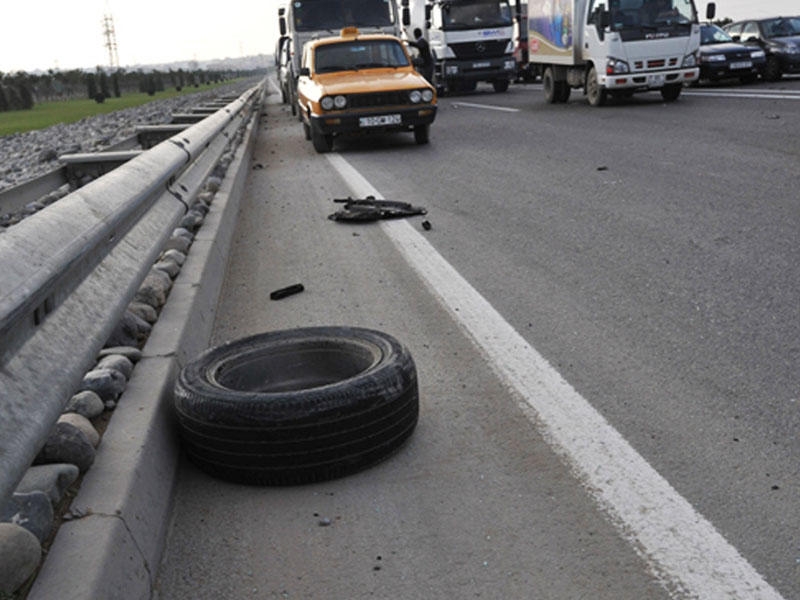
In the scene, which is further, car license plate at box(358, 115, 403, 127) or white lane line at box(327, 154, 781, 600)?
car license plate at box(358, 115, 403, 127)

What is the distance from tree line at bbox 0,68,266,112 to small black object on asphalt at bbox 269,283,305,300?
4090 centimetres

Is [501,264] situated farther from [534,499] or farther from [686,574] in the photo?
[686,574]

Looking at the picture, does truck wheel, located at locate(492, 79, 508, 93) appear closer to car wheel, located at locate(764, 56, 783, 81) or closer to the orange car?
car wheel, located at locate(764, 56, 783, 81)

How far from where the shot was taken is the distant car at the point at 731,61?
84.0 ft

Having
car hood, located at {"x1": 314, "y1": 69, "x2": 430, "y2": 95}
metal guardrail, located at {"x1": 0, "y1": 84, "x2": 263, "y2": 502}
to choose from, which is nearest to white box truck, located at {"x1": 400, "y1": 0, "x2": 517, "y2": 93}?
car hood, located at {"x1": 314, "y1": 69, "x2": 430, "y2": 95}

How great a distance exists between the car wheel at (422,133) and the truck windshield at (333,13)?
285 inches

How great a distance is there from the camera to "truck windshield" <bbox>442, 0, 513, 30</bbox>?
31.8 m

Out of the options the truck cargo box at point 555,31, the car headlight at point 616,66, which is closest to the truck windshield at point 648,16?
the car headlight at point 616,66

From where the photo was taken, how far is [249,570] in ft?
8.86

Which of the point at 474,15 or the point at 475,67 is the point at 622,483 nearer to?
the point at 475,67

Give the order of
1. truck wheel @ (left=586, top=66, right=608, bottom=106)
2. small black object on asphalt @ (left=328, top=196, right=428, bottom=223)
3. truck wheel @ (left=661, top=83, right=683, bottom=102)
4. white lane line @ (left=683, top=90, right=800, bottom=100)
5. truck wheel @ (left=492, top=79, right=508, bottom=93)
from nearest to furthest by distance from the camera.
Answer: small black object on asphalt @ (left=328, top=196, right=428, bottom=223) → white lane line @ (left=683, top=90, right=800, bottom=100) → truck wheel @ (left=586, top=66, right=608, bottom=106) → truck wheel @ (left=661, top=83, right=683, bottom=102) → truck wheel @ (left=492, top=79, right=508, bottom=93)

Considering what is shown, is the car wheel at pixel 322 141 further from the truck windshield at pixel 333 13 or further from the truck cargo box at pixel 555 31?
the truck cargo box at pixel 555 31

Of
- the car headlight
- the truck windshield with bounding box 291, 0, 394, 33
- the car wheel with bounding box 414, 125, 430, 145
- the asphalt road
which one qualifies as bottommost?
the asphalt road

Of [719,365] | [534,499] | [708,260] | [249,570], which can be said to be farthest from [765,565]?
[708,260]
